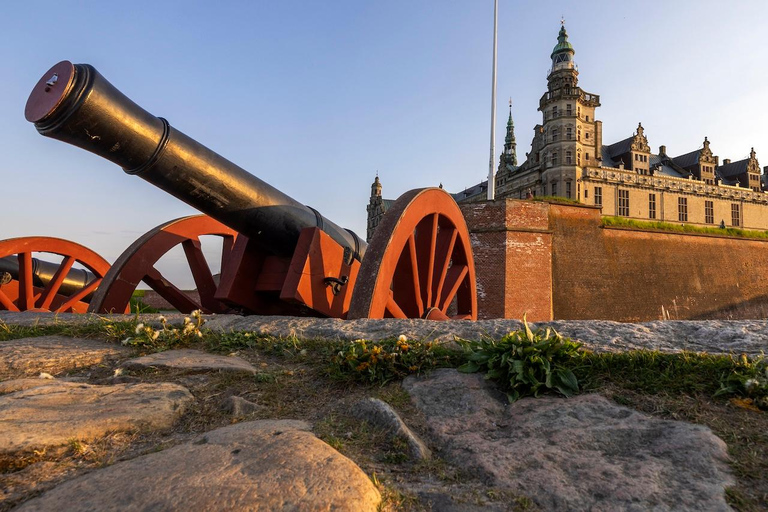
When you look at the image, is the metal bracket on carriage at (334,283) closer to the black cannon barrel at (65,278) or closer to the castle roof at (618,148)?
the black cannon barrel at (65,278)

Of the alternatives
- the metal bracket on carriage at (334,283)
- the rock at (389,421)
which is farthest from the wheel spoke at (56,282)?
the rock at (389,421)

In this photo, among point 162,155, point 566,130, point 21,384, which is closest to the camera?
point 21,384

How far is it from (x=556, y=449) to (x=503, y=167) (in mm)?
47814

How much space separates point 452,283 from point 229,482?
15.7 ft

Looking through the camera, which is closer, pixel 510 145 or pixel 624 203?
pixel 624 203

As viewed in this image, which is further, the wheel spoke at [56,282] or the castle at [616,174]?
the castle at [616,174]

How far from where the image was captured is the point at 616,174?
4044 cm

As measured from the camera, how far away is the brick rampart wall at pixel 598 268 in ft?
55.7

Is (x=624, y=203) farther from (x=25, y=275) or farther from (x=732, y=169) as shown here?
(x=25, y=275)

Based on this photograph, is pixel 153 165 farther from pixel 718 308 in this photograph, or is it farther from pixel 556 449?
pixel 718 308

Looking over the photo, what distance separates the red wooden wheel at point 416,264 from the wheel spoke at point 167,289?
7.22 feet

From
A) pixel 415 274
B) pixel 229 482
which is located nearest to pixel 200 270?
pixel 415 274

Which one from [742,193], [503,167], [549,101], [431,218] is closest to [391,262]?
[431,218]

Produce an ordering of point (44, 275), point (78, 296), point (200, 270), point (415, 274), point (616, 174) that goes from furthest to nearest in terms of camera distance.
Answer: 1. point (616, 174)
2. point (44, 275)
3. point (78, 296)
4. point (200, 270)
5. point (415, 274)
